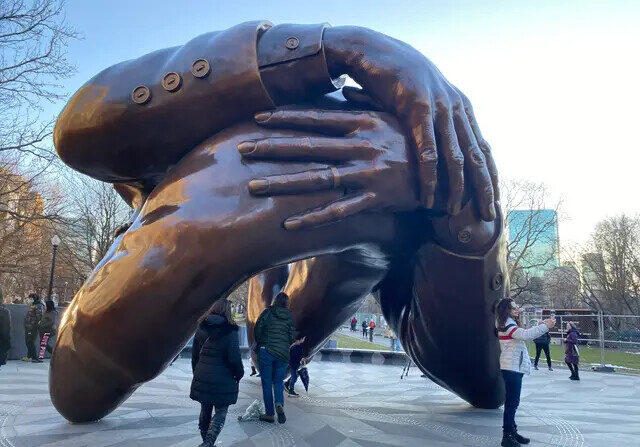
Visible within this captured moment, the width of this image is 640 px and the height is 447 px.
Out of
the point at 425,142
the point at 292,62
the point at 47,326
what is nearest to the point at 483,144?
the point at 425,142

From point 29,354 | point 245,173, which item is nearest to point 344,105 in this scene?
point 245,173

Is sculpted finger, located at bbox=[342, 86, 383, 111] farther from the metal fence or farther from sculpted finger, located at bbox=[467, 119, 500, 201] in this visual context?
the metal fence

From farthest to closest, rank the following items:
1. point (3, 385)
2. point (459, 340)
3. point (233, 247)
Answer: point (3, 385)
point (459, 340)
point (233, 247)

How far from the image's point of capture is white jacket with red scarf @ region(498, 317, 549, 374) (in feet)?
16.7

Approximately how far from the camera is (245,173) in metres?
3.62

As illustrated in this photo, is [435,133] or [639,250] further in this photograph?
[639,250]

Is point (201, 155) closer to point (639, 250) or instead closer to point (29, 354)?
point (29, 354)

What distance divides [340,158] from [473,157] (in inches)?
44.1

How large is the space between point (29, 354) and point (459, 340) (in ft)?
39.7

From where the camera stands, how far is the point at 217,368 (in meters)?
4.66

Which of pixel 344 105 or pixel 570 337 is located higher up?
pixel 344 105

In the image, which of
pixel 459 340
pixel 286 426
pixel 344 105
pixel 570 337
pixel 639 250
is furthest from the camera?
pixel 639 250

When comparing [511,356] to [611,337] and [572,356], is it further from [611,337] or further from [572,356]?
[611,337]

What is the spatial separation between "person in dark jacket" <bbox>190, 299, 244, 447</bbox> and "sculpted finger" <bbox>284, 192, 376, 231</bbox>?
138 centimetres
